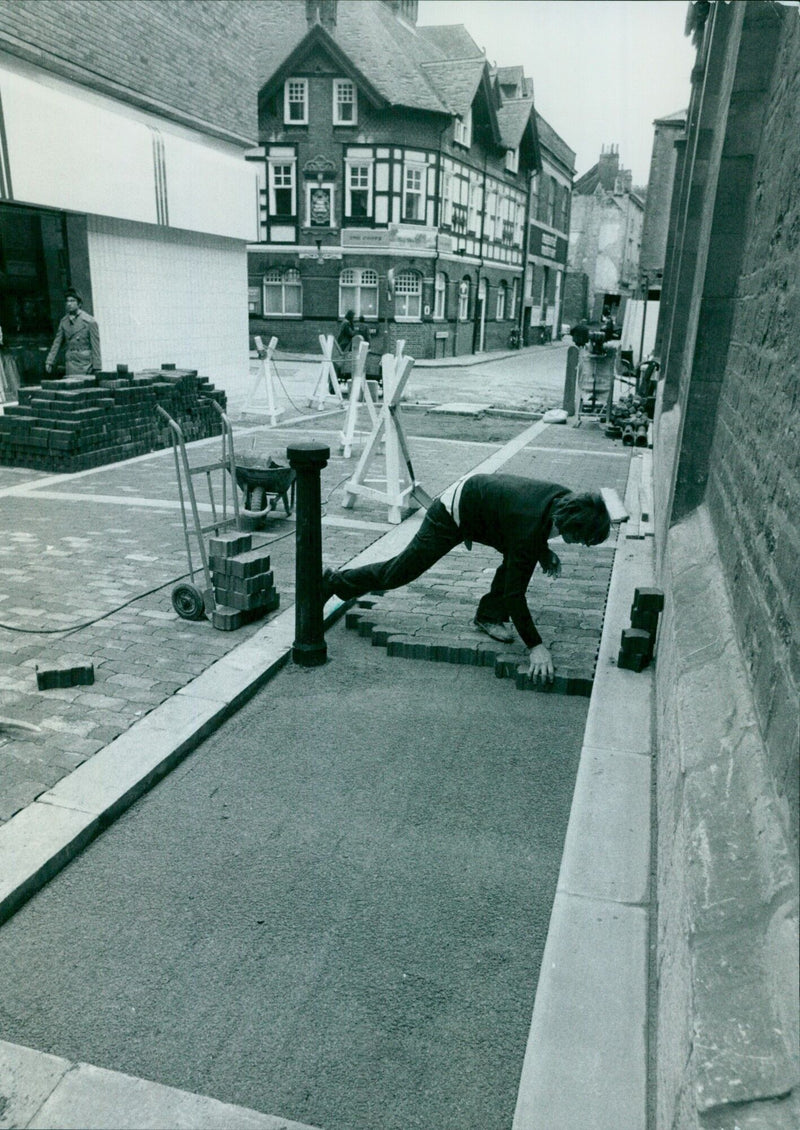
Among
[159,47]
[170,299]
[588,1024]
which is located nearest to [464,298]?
[170,299]

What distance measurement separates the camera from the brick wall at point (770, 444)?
89.4 inches

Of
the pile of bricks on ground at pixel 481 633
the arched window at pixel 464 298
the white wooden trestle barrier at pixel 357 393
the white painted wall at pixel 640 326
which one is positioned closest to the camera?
the pile of bricks on ground at pixel 481 633

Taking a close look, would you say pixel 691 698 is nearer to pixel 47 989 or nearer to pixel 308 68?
pixel 47 989

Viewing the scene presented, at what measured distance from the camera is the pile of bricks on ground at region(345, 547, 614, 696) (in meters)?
5.32

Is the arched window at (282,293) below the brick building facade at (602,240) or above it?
below

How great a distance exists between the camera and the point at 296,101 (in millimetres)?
34031

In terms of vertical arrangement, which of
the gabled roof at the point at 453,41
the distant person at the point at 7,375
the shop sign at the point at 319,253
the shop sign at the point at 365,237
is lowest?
the distant person at the point at 7,375

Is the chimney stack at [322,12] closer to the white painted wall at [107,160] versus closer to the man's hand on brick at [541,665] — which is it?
the white painted wall at [107,160]

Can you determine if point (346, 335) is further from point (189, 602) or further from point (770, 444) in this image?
point (770, 444)

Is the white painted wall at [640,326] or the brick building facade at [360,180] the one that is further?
the brick building facade at [360,180]

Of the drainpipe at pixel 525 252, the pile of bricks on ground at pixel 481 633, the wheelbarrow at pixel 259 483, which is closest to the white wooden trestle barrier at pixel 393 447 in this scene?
the wheelbarrow at pixel 259 483

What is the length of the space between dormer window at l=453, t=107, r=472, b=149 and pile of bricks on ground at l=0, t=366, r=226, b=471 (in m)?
27.8

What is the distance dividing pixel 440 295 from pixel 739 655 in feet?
113

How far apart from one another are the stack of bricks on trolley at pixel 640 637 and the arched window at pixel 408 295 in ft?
101
